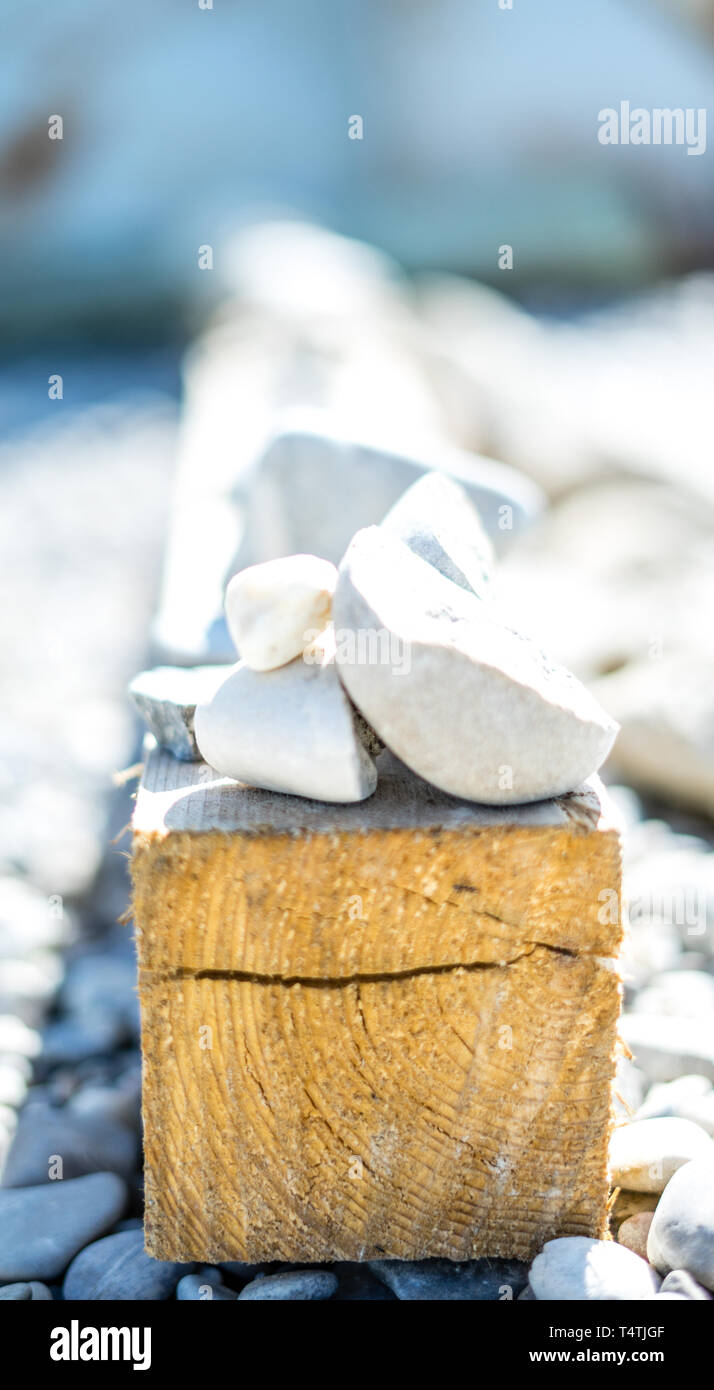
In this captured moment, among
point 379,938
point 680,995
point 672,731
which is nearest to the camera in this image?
point 379,938

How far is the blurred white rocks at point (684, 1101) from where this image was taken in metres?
1.85

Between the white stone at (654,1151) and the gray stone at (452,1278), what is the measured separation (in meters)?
0.21

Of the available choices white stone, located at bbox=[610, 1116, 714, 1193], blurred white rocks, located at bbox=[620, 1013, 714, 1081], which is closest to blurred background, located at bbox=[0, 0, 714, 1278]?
blurred white rocks, located at bbox=[620, 1013, 714, 1081]

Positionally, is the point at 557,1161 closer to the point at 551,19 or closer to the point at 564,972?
the point at 564,972

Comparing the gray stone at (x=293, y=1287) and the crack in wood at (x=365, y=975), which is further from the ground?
the crack in wood at (x=365, y=975)

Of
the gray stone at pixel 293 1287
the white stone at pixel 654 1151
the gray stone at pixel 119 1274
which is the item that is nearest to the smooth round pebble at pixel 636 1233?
the white stone at pixel 654 1151

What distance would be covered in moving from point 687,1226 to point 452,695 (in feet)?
2.51

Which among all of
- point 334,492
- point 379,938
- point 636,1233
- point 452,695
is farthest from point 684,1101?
point 334,492

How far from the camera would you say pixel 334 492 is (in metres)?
2.78

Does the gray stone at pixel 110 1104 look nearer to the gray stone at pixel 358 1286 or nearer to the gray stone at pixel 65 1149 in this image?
the gray stone at pixel 65 1149

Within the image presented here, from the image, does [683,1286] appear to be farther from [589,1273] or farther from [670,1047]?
[670,1047]

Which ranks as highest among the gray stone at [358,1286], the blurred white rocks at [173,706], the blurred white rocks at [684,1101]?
the blurred white rocks at [173,706]

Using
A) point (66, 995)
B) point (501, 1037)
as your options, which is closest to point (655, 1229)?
point (501, 1037)
